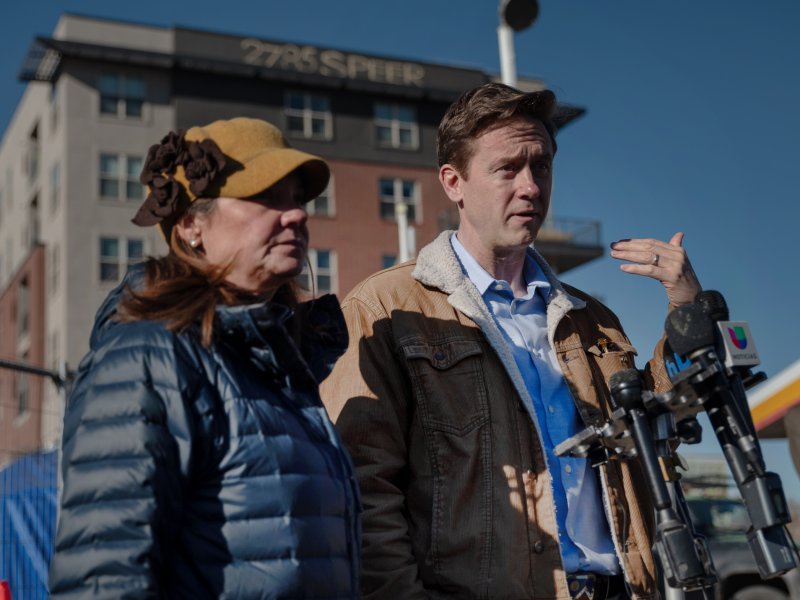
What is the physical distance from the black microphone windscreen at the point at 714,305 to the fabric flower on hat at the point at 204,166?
3.91ft

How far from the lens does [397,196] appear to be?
38125 millimetres

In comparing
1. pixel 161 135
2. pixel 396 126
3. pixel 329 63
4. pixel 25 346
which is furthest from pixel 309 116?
pixel 25 346

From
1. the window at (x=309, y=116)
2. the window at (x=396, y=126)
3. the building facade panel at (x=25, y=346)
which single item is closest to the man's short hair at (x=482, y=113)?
the building facade panel at (x=25, y=346)

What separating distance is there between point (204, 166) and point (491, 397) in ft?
4.00

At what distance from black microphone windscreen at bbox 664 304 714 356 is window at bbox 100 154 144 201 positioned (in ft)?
109

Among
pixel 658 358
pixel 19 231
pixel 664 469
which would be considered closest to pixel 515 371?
pixel 658 358

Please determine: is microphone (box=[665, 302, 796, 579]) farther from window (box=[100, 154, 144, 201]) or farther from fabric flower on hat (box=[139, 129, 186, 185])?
window (box=[100, 154, 144, 201])

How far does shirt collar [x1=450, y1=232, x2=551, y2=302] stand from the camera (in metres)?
3.63

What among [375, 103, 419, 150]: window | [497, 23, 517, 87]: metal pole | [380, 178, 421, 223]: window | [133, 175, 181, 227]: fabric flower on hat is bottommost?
[133, 175, 181, 227]: fabric flower on hat

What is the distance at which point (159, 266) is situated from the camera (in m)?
2.57

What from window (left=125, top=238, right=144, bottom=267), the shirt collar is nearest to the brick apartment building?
window (left=125, top=238, right=144, bottom=267)

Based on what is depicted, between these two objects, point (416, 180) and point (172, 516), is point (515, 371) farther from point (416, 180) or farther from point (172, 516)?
point (416, 180)

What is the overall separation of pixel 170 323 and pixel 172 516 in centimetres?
43

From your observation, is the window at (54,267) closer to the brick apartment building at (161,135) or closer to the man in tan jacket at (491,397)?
the brick apartment building at (161,135)
